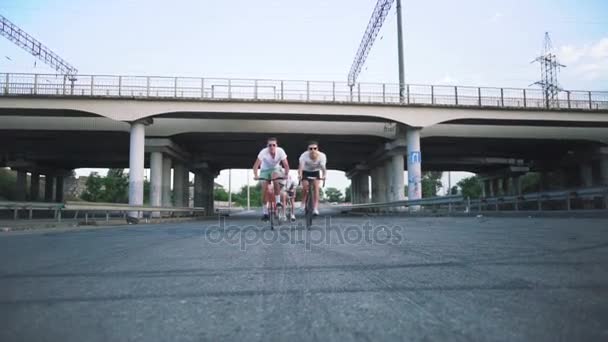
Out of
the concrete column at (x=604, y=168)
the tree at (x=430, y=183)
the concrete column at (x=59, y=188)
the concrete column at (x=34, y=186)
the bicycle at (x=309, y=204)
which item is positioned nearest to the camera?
the bicycle at (x=309, y=204)

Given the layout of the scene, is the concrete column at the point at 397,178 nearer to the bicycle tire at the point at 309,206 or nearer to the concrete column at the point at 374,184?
the concrete column at the point at 374,184

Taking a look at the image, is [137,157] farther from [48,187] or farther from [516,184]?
[516,184]

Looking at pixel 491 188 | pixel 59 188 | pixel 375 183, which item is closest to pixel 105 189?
pixel 59 188

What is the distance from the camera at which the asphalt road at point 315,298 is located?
6.31 feet

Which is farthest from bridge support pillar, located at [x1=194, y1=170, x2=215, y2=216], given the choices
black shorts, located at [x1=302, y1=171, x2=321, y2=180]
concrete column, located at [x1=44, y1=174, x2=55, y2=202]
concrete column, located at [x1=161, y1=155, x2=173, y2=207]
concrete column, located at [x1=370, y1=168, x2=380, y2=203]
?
black shorts, located at [x1=302, y1=171, x2=321, y2=180]

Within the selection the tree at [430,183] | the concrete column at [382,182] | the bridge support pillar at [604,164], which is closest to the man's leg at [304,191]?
the concrete column at [382,182]

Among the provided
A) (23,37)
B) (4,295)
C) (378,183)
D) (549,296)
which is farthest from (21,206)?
(378,183)

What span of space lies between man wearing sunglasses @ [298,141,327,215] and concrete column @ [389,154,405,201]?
999 inches

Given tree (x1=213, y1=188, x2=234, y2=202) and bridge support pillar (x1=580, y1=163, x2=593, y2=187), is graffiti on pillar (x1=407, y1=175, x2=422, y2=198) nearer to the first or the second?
bridge support pillar (x1=580, y1=163, x2=593, y2=187)

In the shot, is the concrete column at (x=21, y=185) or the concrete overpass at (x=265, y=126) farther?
the concrete column at (x=21, y=185)

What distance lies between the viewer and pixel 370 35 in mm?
46688

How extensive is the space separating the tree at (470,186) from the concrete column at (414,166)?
72217 millimetres

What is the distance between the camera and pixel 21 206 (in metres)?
19.8

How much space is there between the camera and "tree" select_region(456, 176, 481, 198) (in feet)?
331
